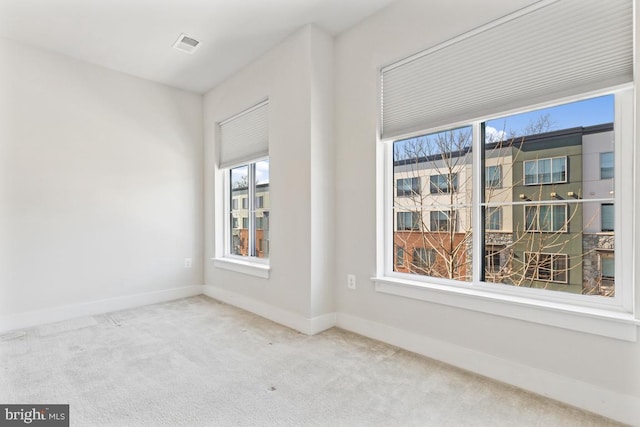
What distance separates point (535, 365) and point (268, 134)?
9.64ft

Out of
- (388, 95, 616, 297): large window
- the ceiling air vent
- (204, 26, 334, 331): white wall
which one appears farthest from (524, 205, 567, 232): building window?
the ceiling air vent

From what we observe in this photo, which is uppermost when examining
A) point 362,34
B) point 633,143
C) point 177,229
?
point 362,34

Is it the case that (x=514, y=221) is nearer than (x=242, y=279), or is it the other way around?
(x=514, y=221)

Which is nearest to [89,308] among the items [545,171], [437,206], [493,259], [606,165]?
[437,206]

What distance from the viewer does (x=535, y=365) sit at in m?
1.87

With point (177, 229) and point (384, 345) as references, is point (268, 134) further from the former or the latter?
point (384, 345)

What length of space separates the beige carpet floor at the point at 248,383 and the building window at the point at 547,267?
680 mm

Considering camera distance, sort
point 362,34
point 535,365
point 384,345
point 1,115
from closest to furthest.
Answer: point 535,365 < point 384,345 < point 362,34 < point 1,115

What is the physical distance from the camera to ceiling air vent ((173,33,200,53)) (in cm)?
304

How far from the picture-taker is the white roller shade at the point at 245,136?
3.53 m

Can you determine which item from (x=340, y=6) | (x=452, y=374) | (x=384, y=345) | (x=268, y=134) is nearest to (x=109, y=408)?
(x=384, y=345)

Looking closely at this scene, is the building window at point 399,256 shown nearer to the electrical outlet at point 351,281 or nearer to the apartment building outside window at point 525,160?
the apartment building outside window at point 525,160

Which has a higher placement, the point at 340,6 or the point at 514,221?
the point at 340,6

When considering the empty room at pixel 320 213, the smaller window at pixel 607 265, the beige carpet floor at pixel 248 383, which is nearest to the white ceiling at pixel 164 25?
the empty room at pixel 320 213
